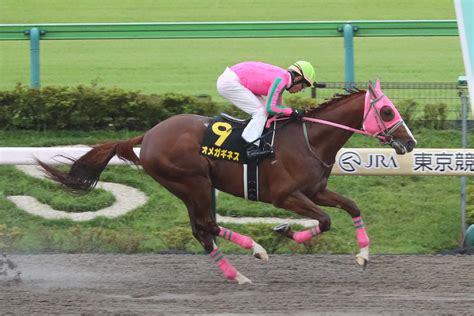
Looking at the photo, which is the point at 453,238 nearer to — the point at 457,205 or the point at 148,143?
the point at 457,205

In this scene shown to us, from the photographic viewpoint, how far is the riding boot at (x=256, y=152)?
7.68 meters

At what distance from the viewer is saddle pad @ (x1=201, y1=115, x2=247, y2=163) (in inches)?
306

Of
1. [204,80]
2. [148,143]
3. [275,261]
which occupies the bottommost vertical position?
[275,261]

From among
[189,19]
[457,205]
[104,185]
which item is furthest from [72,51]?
[457,205]

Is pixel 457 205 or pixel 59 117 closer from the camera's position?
pixel 457 205

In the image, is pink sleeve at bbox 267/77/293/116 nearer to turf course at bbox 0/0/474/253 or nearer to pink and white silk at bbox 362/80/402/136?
pink and white silk at bbox 362/80/402/136

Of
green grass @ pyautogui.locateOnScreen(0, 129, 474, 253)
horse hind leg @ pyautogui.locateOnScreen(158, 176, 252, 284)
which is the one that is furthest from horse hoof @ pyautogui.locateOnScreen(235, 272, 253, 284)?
green grass @ pyautogui.locateOnScreen(0, 129, 474, 253)

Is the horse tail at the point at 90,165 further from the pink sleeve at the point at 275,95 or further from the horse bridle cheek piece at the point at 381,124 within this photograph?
the horse bridle cheek piece at the point at 381,124

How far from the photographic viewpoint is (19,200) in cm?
1016

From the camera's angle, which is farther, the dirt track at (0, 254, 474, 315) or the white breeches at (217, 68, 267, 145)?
the white breeches at (217, 68, 267, 145)

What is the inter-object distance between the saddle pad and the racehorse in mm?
48

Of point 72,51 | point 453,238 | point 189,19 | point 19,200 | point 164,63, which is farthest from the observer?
point 189,19

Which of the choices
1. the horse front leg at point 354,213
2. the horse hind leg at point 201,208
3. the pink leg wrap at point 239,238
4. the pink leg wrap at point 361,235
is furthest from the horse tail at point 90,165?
the pink leg wrap at point 361,235

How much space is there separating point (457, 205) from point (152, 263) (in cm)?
335
